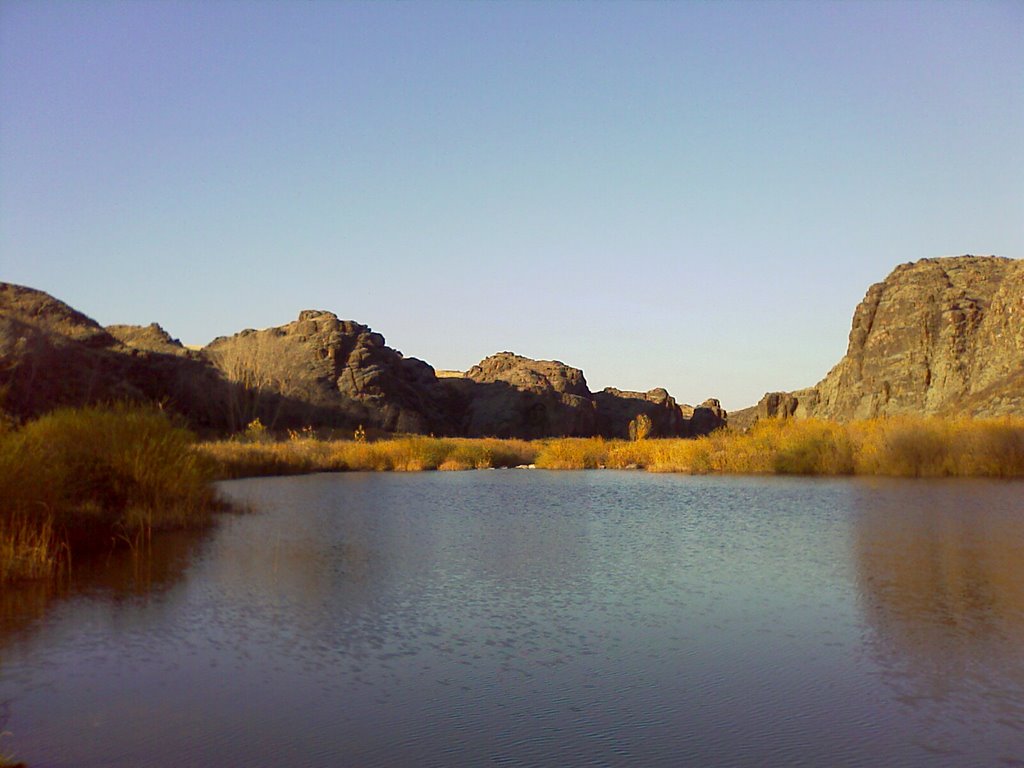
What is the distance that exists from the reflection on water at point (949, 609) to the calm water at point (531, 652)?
3 cm

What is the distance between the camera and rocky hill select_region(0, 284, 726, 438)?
1463 inches

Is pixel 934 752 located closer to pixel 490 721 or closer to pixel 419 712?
pixel 490 721

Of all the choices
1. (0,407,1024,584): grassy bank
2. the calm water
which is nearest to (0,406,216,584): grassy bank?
(0,407,1024,584): grassy bank

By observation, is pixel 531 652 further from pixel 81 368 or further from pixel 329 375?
pixel 329 375

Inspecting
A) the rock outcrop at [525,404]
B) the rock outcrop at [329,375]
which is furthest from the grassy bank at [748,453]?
the rock outcrop at [525,404]

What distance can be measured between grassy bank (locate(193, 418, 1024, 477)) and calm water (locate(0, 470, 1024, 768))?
11397 mm

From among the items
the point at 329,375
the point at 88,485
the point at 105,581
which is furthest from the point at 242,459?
the point at 329,375

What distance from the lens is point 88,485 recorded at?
41.4 ft

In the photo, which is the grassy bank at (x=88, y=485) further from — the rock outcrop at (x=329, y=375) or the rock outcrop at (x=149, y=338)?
the rock outcrop at (x=149, y=338)

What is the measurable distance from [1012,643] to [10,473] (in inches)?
385

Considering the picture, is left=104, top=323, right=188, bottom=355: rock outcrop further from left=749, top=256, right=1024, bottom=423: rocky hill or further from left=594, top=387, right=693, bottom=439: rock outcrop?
left=749, top=256, right=1024, bottom=423: rocky hill

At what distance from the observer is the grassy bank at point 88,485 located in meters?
9.55

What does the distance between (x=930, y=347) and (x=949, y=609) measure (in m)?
42.1

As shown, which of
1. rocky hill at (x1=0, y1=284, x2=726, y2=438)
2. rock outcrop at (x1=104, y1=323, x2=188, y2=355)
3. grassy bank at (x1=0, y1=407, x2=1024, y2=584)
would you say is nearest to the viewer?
grassy bank at (x1=0, y1=407, x2=1024, y2=584)
